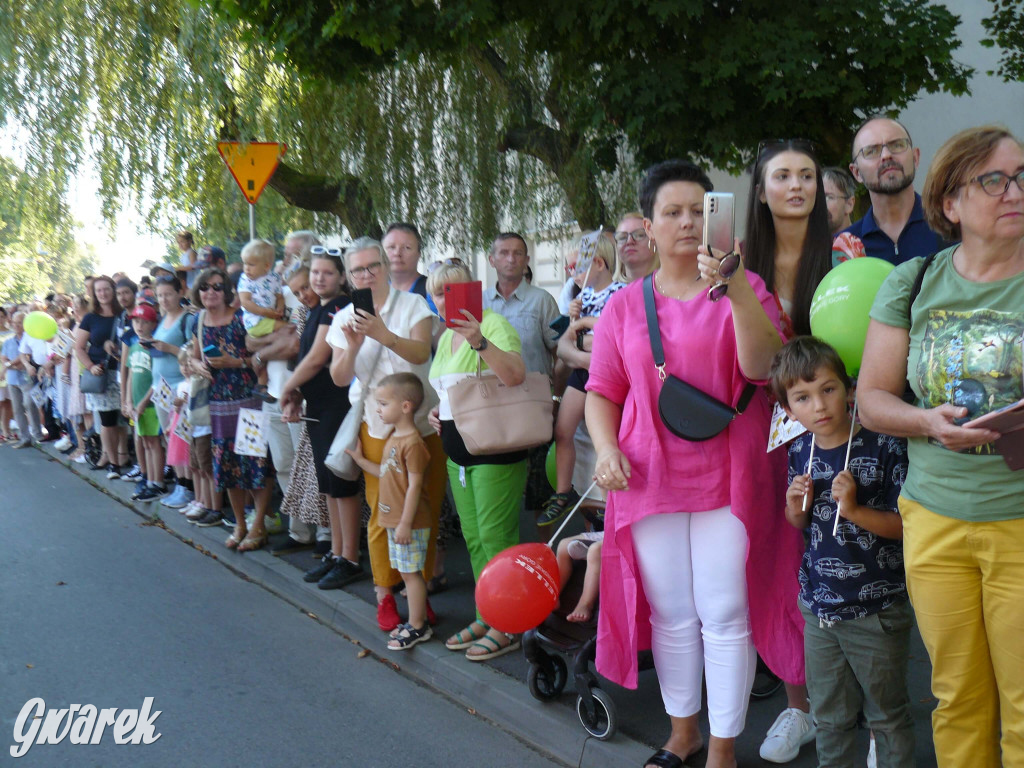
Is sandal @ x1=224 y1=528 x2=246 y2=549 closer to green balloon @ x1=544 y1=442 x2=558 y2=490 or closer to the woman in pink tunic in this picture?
green balloon @ x1=544 y1=442 x2=558 y2=490

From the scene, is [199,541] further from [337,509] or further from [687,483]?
[687,483]

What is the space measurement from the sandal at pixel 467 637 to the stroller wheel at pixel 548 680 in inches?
28.5

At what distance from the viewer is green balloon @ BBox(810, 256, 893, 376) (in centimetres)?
287

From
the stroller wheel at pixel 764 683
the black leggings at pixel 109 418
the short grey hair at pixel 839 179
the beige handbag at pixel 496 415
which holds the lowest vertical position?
the stroller wheel at pixel 764 683

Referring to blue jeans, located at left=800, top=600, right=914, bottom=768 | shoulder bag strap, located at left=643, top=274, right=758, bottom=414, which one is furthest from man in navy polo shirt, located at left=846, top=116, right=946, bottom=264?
blue jeans, located at left=800, top=600, right=914, bottom=768

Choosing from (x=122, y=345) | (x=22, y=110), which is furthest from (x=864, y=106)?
(x=22, y=110)

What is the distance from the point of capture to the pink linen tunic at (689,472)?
3.17 meters

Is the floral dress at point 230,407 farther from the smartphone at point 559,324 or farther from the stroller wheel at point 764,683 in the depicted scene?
the stroller wheel at point 764,683

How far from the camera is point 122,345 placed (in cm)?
956

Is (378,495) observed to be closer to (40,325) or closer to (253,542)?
(253,542)

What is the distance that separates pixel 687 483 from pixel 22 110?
35.9 ft

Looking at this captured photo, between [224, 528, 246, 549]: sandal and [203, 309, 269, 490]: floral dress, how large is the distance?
38 centimetres

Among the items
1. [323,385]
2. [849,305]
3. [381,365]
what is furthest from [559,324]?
[849,305]

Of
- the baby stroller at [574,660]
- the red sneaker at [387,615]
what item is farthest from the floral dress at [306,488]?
the baby stroller at [574,660]
